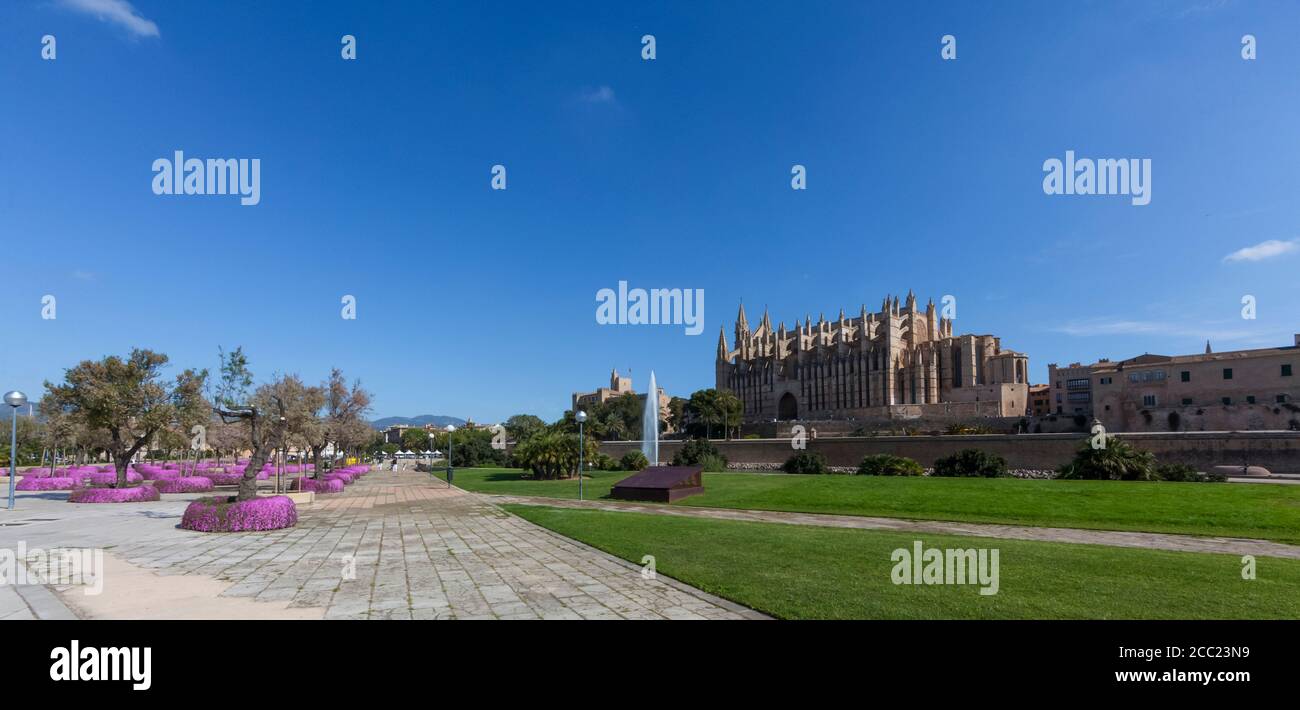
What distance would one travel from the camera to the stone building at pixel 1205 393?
1836 inches

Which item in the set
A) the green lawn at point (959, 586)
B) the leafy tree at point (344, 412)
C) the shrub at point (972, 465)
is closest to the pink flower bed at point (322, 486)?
the leafy tree at point (344, 412)

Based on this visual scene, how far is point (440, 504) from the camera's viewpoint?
20.8 m

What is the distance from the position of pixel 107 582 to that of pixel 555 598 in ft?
20.1

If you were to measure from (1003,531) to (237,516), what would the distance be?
1784 centimetres

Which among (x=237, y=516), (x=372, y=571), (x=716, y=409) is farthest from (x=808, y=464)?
(x=716, y=409)

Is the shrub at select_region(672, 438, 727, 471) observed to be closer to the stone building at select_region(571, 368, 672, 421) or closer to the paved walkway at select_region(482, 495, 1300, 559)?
the paved walkway at select_region(482, 495, 1300, 559)

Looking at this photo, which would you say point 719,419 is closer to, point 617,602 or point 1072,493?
point 1072,493

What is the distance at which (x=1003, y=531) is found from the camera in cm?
1339

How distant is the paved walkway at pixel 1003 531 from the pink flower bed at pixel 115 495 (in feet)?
52.1

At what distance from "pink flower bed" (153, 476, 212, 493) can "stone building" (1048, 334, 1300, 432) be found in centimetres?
7017

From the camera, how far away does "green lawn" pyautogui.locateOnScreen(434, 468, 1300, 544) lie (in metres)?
13.8

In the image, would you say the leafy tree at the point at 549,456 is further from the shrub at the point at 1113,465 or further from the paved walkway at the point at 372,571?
the shrub at the point at 1113,465
